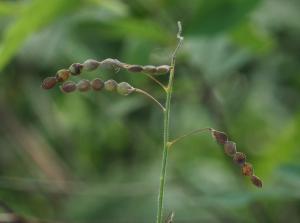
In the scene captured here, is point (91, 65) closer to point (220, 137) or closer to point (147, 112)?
point (220, 137)

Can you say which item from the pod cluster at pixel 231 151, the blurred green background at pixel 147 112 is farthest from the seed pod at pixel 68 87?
the blurred green background at pixel 147 112

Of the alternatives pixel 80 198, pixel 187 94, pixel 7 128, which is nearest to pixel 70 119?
pixel 7 128

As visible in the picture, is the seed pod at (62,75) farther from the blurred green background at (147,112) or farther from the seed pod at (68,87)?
the blurred green background at (147,112)

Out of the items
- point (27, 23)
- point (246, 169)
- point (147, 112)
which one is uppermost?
point (147, 112)

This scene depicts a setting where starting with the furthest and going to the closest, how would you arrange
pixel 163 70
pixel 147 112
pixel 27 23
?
pixel 147 112 < pixel 27 23 < pixel 163 70

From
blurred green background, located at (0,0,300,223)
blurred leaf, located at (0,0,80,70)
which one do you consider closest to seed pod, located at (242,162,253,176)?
blurred green background, located at (0,0,300,223)

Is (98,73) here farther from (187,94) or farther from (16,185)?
(16,185)

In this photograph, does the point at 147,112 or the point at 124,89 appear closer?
the point at 124,89

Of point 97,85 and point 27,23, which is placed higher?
point 27,23

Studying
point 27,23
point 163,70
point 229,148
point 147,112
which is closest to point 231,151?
point 229,148
